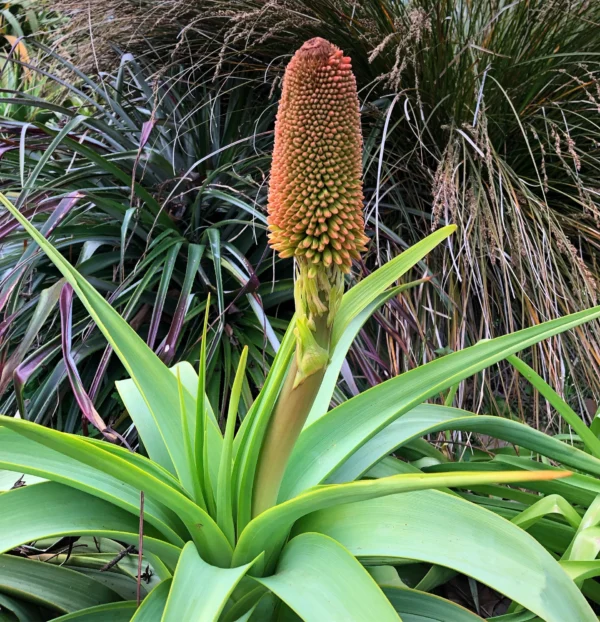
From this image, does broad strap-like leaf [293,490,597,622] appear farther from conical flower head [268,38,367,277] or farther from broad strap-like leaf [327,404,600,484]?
conical flower head [268,38,367,277]

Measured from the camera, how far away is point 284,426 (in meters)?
0.82

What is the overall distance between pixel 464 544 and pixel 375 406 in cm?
27

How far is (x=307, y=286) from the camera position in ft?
2.51

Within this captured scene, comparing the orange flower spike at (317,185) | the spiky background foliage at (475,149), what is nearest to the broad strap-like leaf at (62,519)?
the orange flower spike at (317,185)

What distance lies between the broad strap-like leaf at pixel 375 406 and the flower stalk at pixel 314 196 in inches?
5.6

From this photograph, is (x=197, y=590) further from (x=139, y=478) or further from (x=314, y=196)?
(x=314, y=196)

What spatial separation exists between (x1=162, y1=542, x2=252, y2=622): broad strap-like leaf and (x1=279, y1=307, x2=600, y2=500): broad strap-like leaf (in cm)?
22

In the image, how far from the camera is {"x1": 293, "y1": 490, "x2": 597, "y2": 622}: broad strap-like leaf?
718 millimetres

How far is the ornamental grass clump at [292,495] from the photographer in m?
0.70

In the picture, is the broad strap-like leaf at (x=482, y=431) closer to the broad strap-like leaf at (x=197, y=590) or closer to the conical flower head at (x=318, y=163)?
the broad strap-like leaf at (x=197, y=590)

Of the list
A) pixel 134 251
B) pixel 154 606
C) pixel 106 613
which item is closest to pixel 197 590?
pixel 154 606

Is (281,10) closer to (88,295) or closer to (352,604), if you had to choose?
(88,295)

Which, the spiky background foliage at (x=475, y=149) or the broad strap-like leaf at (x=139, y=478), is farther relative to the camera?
the spiky background foliage at (x=475, y=149)

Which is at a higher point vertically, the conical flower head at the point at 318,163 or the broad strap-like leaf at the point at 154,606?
the conical flower head at the point at 318,163
